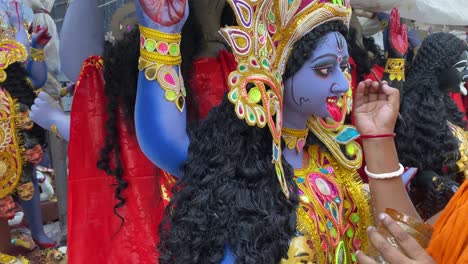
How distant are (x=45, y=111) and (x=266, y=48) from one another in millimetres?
789

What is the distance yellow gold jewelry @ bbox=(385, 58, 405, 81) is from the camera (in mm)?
2297

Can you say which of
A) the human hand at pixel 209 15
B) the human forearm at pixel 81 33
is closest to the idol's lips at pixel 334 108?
the human hand at pixel 209 15

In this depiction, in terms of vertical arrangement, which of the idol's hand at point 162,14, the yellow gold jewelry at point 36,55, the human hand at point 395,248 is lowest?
the human hand at point 395,248

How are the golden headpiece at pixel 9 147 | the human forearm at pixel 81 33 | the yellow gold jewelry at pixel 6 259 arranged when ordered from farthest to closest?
the yellow gold jewelry at pixel 6 259 < the golden headpiece at pixel 9 147 < the human forearm at pixel 81 33

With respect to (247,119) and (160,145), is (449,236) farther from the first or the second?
(160,145)

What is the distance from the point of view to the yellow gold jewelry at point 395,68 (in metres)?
2.30

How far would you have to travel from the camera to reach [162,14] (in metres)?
1.12

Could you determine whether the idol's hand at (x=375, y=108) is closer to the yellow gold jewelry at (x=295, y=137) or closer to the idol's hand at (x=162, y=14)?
the yellow gold jewelry at (x=295, y=137)

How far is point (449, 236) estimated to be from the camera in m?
1.09

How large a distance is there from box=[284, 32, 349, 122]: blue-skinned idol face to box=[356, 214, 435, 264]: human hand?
0.37 metres

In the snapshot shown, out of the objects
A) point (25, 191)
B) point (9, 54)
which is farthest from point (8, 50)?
point (25, 191)

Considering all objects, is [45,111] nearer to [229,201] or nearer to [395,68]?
[229,201]

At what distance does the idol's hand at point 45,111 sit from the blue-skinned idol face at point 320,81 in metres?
0.74

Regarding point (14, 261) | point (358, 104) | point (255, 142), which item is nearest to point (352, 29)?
point (358, 104)
